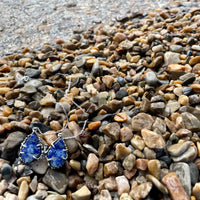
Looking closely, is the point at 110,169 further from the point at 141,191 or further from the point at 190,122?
the point at 190,122

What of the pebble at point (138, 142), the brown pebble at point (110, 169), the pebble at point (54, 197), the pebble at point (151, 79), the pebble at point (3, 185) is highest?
the pebble at point (151, 79)

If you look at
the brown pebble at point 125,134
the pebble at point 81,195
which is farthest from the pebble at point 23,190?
the brown pebble at point 125,134

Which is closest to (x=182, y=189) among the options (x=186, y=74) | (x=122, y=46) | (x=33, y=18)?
(x=186, y=74)

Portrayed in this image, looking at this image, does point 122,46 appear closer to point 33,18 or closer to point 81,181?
point 81,181

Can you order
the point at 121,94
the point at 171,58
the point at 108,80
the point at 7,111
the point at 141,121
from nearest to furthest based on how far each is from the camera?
the point at 141,121
the point at 7,111
the point at 121,94
the point at 108,80
the point at 171,58

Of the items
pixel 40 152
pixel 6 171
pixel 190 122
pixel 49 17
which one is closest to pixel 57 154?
pixel 40 152

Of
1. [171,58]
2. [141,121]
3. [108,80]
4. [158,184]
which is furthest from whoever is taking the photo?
[171,58]

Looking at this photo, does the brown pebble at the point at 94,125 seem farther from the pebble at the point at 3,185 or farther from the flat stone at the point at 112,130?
the pebble at the point at 3,185
